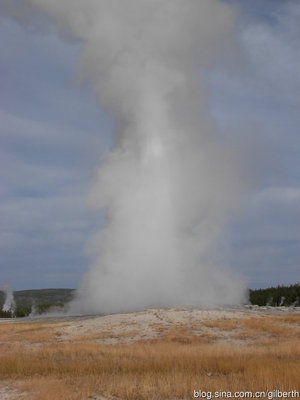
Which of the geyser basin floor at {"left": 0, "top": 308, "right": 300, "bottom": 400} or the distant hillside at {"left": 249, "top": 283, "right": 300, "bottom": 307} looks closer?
the geyser basin floor at {"left": 0, "top": 308, "right": 300, "bottom": 400}

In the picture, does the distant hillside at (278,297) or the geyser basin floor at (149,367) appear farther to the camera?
the distant hillside at (278,297)

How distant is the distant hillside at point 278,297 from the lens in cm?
8912

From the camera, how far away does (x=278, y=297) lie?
313ft

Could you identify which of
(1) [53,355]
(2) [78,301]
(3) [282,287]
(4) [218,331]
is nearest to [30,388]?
(1) [53,355]

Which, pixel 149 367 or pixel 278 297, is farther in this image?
pixel 278 297

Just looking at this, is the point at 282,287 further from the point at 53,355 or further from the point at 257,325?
the point at 53,355

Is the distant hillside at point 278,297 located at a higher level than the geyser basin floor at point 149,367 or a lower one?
higher

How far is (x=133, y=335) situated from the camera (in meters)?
28.4

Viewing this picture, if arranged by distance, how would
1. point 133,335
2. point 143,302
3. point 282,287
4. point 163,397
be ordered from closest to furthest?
point 163,397 → point 133,335 → point 143,302 → point 282,287

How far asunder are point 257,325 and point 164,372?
1764 cm

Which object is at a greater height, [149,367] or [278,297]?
[278,297]

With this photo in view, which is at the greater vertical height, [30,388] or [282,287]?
[282,287]

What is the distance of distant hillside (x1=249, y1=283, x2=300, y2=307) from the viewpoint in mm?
89125

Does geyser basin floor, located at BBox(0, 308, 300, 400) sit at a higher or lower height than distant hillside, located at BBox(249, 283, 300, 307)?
lower
